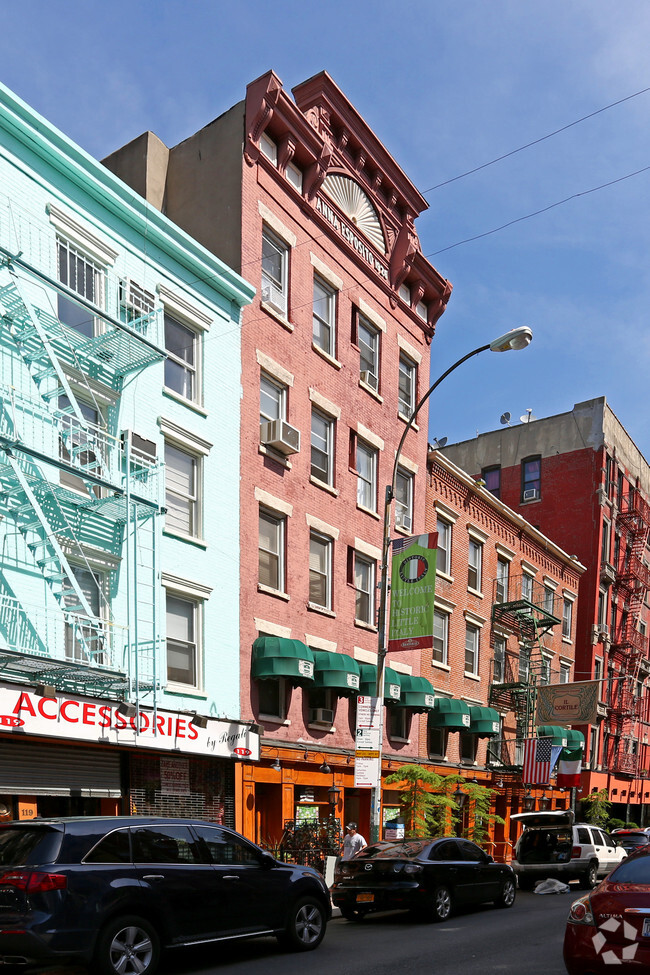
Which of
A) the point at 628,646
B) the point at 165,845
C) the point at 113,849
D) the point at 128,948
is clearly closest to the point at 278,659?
the point at 165,845

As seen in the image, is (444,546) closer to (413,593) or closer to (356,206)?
(356,206)

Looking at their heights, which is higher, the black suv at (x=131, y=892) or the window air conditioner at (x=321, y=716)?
the window air conditioner at (x=321, y=716)

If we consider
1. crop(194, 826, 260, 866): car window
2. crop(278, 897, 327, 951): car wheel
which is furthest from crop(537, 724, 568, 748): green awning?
crop(194, 826, 260, 866): car window

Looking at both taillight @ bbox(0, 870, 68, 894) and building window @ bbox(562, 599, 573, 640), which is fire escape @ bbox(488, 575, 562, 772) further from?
taillight @ bbox(0, 870, 68, 894)

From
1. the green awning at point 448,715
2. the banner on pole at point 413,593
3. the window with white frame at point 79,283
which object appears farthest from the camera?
the green awning at point 448,715

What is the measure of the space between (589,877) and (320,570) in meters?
10.1

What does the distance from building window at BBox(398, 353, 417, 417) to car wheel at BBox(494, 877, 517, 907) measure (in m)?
Answer: 15.1

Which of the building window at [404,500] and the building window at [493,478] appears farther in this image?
the building window at [493,478]

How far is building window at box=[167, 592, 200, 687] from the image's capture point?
20406 millimetres

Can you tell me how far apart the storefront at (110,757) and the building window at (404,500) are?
10178 millimetres

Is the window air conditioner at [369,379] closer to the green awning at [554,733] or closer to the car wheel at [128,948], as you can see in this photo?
the green awning at [554,733]

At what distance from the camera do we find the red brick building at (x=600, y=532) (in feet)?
158

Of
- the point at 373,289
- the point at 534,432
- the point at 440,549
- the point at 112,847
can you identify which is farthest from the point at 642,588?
the point at 112,847

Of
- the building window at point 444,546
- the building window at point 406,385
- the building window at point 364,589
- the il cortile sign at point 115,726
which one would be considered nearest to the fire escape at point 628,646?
the building window at point 444,546
